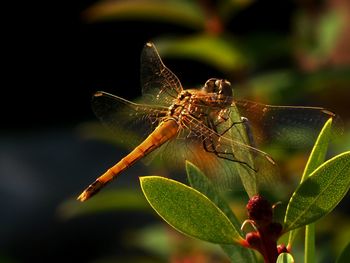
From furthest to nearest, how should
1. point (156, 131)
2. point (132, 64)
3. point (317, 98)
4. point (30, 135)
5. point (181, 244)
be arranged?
1. point (30, 135)
2. point (132, 64)
3. point (317, 98)
4. point (181, 244)
5. point (156, 131)

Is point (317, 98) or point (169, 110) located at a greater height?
point (169, 110)

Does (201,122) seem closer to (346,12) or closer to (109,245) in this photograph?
(346,12)

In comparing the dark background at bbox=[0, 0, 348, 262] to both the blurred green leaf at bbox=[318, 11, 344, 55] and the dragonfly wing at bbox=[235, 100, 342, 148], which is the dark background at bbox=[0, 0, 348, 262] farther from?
the dragonfly wing at bbox=[235, 100, 342, 148]

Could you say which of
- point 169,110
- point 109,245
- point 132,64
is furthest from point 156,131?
point 132,64

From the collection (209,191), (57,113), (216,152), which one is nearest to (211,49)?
(216,152)

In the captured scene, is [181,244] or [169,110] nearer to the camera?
[169,110]

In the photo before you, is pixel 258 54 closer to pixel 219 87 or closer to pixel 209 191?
pixel 219 87

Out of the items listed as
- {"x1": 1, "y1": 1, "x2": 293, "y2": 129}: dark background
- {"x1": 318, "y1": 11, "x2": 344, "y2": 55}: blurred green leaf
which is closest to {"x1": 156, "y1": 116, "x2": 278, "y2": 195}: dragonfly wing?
{"x1": 318, "y1": 11, "x2": 344, "y2": 55}: blurred green leaf

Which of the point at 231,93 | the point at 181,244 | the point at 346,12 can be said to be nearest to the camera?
the point at 231,93
